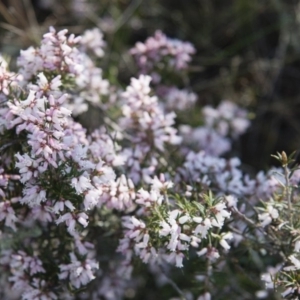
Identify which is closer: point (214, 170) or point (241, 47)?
point (214, 170)

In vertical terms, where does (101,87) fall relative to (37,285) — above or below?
above

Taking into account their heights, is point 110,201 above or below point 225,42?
below

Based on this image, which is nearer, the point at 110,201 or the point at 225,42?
the point at 110,201

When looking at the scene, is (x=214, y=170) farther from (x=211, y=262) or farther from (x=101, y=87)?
(x=101, y=87)

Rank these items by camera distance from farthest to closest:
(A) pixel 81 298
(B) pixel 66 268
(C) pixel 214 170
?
(A) pixel 81 298 < (C) pixel 214 170 < (B) pixel 66 268

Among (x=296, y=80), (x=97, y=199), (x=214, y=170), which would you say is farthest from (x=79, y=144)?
(x=296, y=80)
